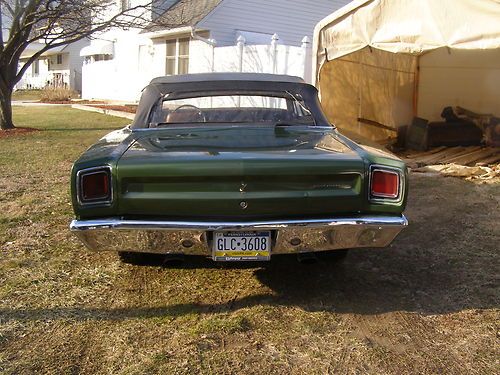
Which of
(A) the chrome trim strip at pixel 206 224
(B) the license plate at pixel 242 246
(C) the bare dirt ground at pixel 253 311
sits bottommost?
(C) the bare dirt ground at pixel 253 311

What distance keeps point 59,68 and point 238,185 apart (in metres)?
42.0

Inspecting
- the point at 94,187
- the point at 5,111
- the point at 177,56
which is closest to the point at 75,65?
the point at 177,56

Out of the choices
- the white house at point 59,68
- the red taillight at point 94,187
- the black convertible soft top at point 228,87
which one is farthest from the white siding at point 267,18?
the white house at point 59,68

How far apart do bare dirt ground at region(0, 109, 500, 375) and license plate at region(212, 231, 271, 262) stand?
0.43 meters

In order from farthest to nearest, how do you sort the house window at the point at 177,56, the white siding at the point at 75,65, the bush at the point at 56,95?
the white siding at the point at 75,65, the bush at the point at 56,95, the house window at the point at 177,56

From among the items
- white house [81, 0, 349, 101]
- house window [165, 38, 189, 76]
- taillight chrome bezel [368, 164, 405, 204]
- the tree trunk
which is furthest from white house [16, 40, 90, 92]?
taillight chrome bezel [368, 164, 405, 204]

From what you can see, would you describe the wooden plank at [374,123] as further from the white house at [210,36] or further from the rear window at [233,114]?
the rear window at [233,114]

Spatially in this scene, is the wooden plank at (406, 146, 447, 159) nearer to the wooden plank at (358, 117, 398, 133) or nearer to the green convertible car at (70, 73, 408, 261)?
the wooden plank at (358, 117, 398, 133)

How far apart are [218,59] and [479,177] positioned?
34.9 feet

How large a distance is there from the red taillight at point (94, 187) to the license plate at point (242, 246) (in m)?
0.73

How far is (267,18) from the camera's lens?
65.8 ft

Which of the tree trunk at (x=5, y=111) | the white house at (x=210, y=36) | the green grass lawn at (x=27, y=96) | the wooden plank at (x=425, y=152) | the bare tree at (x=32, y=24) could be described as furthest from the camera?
the green grass lawn at (x=27, y=96)

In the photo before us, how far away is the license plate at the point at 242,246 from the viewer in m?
3.22

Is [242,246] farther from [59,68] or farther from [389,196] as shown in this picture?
[59,68]
